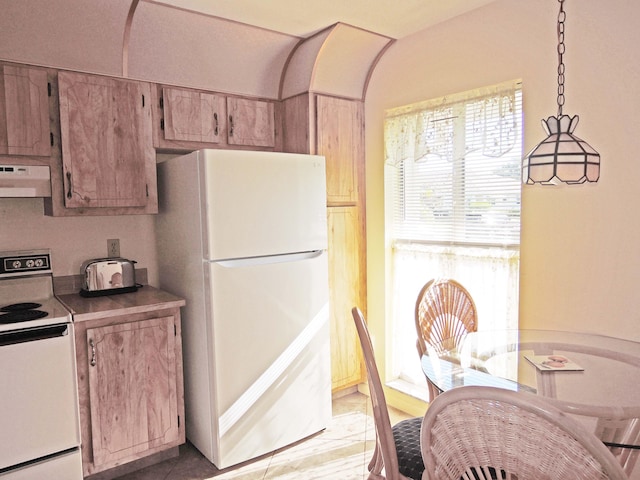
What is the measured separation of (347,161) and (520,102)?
1.22m

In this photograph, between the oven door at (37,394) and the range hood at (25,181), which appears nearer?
the oven door at (37,394)

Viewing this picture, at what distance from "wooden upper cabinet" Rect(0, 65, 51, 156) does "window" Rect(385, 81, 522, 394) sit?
80.9 inches

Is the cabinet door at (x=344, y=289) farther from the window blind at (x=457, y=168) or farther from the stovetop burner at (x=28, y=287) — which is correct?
the stovetop burner at (x=28, y=287)

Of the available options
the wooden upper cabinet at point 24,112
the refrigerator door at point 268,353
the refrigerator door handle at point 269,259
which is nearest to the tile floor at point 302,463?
the refrigerator door at point 268,353

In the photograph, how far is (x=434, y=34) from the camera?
2.82 metres

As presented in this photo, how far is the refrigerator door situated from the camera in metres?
2.44

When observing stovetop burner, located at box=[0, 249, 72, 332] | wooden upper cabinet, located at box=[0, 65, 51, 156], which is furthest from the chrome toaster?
wooden upper cabinet, located at box=[0, 65, 51, 156]

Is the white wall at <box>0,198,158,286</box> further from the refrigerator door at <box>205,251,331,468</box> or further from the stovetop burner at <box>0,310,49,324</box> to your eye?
the refrigerator door at <box>205,251,331,468</box>

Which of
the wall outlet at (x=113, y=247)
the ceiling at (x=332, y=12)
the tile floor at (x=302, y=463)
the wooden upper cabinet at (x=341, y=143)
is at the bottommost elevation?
the tile floor at (x=302, y=463)

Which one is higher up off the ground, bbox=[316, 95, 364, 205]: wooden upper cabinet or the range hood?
bbox=[316, 95, 364, 205]: wooden upper cabinet

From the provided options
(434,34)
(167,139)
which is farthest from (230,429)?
(434,34)

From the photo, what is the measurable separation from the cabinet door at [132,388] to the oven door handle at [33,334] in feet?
0.43

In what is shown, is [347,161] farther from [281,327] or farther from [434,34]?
[281,327]

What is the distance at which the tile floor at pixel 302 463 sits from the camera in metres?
2.48
